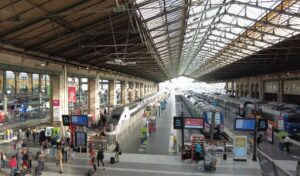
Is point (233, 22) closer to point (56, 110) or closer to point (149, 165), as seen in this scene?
point (149, 165)

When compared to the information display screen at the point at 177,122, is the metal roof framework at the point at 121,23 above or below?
above

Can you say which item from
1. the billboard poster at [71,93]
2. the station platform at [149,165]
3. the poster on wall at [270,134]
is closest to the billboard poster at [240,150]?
the station platform at [149,165]

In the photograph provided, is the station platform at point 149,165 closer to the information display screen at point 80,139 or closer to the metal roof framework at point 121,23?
the information display screen at point 80,139

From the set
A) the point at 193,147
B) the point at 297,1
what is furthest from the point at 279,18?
the point at 193,147

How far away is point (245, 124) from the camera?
752 inches

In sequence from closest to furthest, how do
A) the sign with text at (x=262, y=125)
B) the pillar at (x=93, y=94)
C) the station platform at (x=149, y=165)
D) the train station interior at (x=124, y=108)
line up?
the train station interior at (x=124, y=108) → the station platform at (x=149, y=165) → the sign with text at (x=262, y=125) → the pillar at (x=93, y=94)

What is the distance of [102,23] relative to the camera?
62.8ft

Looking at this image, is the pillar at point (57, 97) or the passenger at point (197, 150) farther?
the pillar at point (57, 97)

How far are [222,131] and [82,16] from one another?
67.0ft

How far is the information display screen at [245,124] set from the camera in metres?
19.0

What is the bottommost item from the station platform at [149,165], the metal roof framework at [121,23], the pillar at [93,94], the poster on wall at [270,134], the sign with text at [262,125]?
the station platform at [149,165]

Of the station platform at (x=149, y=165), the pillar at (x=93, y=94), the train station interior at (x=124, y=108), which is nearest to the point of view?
the train station interior at (x=124, y=108)

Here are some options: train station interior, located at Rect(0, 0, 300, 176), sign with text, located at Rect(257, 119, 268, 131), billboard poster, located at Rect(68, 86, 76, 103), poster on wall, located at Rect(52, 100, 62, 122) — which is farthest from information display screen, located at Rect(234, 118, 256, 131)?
poster on wall, located at Rect(52, 100, 62, 122)

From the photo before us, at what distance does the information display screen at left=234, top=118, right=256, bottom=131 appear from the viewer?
747 inches
